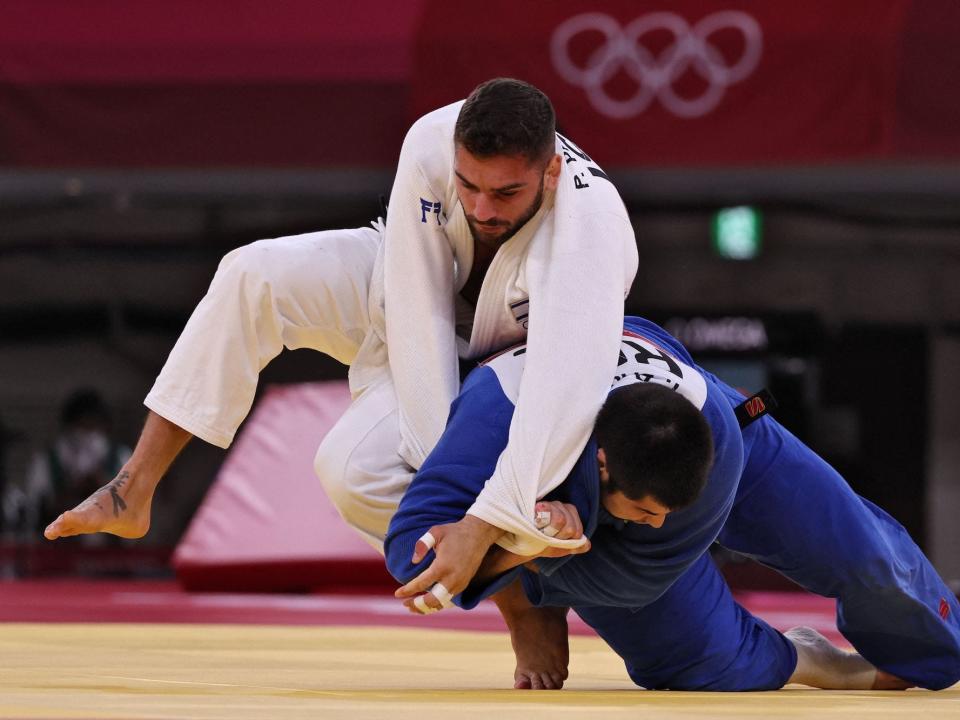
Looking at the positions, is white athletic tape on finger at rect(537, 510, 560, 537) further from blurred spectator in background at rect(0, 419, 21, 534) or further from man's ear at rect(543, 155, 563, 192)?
blurred spectator in background at rect(0, 419, 21, 534)

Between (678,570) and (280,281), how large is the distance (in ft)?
2.68

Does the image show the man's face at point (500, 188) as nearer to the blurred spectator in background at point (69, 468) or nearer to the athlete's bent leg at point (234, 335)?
the athlete's bent leg at point (234, 335)

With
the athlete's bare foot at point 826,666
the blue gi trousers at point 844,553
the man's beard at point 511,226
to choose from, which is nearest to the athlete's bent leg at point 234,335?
the man's beard at point 511,226

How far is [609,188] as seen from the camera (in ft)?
7.95

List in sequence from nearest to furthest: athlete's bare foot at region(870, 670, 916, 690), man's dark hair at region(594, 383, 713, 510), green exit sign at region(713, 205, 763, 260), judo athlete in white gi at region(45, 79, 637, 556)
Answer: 1. man's dark hair at region(594, 383, 713, 510)
2. judo athlete in white gi at region(45, 79, 637, 556)
3. athlete's bare foot at region(870, 670, 916, 690)
4. green exit sign at region(713, 205, 763, 260)

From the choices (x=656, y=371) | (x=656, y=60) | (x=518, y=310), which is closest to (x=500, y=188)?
(x=518, y=310)

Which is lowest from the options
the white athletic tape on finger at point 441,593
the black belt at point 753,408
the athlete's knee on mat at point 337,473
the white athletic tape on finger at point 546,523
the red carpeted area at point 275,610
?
the red carpeted area at point 275,610

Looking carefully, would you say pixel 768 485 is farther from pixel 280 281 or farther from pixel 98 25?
pixel 98 25

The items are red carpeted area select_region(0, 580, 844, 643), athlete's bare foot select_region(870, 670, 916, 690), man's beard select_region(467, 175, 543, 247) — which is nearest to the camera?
man's beard select_region(467, 175, 543, 247)

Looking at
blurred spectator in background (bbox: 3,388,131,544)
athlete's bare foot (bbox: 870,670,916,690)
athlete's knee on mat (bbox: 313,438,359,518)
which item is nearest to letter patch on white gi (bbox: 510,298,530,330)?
athlete's knee on mat (bbox: 313,438,359,518)

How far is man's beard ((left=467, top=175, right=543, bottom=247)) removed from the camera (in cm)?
232

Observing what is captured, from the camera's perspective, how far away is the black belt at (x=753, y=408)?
98.8 inches

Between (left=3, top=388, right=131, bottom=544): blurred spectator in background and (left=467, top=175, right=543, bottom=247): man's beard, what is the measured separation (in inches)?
194

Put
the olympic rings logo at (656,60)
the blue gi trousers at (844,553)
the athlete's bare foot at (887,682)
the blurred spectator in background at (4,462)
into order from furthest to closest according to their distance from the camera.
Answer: the blurred spectator in background at (4,462), the olympic rings logo at (656,60), the athlete's bare foot at (887,682), the blue gi trousers at (844,553)
